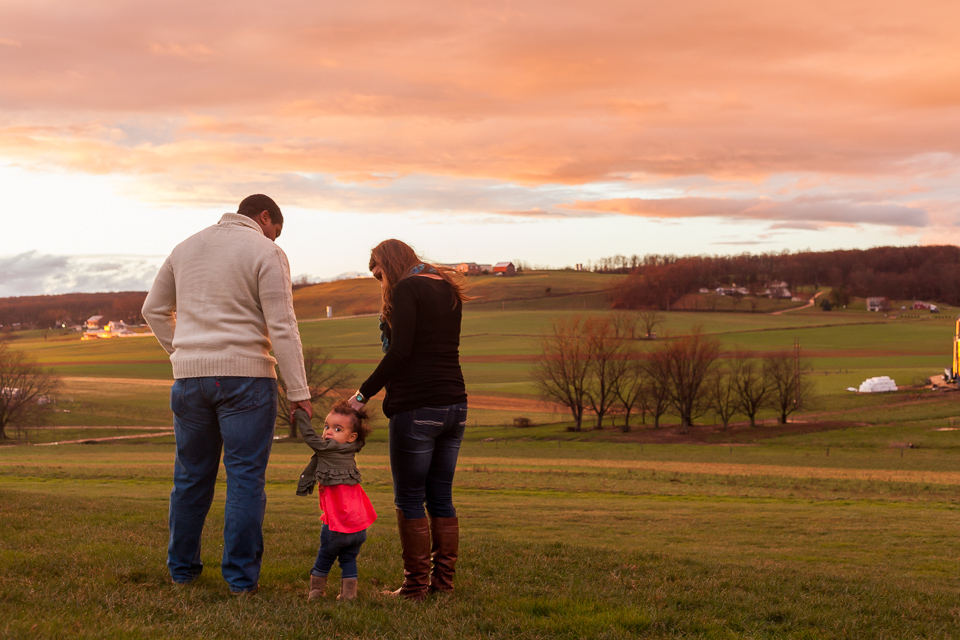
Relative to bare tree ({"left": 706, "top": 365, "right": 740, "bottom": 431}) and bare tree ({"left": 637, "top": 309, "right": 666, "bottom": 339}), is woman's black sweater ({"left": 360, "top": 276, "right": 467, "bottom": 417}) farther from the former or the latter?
bare tree ({"left": 637, "top": 309, "right": 666, "bottom": 339})

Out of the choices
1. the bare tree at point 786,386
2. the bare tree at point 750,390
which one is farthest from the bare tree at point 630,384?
the bare tree at point 786,386

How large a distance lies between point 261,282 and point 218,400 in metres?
0.81

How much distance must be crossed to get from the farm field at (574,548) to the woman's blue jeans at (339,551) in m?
0.32

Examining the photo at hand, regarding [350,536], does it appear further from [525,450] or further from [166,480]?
[525,450]

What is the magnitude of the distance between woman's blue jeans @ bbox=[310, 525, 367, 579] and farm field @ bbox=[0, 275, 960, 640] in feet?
1.04

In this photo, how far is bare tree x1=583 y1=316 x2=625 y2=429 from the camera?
62.1m

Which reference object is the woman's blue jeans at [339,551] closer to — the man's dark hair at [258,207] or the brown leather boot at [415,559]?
the brown leather boot at [415,559]

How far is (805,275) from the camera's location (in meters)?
171

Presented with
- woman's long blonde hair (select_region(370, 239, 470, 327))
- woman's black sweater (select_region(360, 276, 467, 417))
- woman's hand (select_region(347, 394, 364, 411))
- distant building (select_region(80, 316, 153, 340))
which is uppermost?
woman's long blonde hair (select_region(370, 239, 470, 327))

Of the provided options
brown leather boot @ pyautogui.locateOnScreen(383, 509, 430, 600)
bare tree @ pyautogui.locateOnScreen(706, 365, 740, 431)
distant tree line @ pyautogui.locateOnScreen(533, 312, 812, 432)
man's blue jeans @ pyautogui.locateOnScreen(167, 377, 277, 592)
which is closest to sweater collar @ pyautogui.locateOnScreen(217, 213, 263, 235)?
man's blue jeans @ pyautogui.locateOnScreen(167, 377, 277, 592)

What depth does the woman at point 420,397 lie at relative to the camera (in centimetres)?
516

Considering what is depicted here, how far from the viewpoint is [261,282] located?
5078 mm

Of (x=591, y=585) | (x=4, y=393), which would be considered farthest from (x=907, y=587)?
(x=4, y=393)

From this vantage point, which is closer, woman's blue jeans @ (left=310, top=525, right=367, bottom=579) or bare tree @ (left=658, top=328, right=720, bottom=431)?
woman's blue jeans @ (left=310, top=525, right=367, bottom=579)
